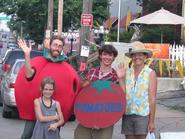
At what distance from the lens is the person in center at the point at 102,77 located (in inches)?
225

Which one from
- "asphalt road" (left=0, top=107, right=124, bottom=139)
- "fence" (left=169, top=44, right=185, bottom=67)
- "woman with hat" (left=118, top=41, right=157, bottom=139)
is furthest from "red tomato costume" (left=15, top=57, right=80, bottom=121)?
"fence" (left=169, top=44, right=185, bottom=67)

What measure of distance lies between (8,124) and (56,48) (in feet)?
20.3

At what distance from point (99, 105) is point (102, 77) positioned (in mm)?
294

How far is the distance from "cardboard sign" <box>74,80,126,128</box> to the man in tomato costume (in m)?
0.12

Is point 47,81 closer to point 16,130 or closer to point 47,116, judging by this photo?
point 47,116

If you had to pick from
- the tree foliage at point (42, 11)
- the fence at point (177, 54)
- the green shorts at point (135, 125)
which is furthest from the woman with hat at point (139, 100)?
the tree foliage at point (42, 11)

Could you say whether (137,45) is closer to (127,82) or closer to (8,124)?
(127,82)

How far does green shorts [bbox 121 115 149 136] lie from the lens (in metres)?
5.76

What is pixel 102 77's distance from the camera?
5750 mm

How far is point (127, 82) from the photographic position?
5.84 m

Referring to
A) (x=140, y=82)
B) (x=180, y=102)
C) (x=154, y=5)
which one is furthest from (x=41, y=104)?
(x=154, y=5)

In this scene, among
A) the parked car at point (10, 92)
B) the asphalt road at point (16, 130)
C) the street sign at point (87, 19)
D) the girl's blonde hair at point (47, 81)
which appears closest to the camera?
the girl's blonde hair at point (47, 81)

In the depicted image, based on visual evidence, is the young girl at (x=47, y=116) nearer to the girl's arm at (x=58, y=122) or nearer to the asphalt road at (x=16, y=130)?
the girl's arm at (x=58, y=122)

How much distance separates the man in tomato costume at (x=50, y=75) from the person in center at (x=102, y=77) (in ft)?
0.60
